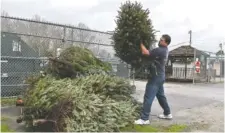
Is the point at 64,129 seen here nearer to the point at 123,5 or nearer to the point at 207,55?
the point at 123,5

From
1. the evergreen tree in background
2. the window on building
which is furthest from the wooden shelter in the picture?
the window on building

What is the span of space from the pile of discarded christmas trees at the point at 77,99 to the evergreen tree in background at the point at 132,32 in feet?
2.36

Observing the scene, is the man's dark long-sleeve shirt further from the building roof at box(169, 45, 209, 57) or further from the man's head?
the building roof at box(169, 45, 209, 57)

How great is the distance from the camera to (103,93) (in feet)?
21.8

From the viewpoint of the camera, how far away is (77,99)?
5.88 metres

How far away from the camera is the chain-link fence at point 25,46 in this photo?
8562 millimetres

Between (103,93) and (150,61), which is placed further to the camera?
(150,61)

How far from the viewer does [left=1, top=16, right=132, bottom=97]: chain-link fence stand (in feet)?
28.1

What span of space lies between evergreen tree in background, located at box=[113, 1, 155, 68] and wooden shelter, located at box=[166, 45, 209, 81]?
15.3 meters

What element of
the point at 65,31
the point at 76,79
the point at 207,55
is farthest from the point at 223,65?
the point at 76,79

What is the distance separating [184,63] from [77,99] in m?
19.4

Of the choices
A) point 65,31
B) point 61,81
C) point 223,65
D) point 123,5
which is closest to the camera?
point 61,81

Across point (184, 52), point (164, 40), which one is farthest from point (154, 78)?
point (184, 52)

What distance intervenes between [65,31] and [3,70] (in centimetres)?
200
